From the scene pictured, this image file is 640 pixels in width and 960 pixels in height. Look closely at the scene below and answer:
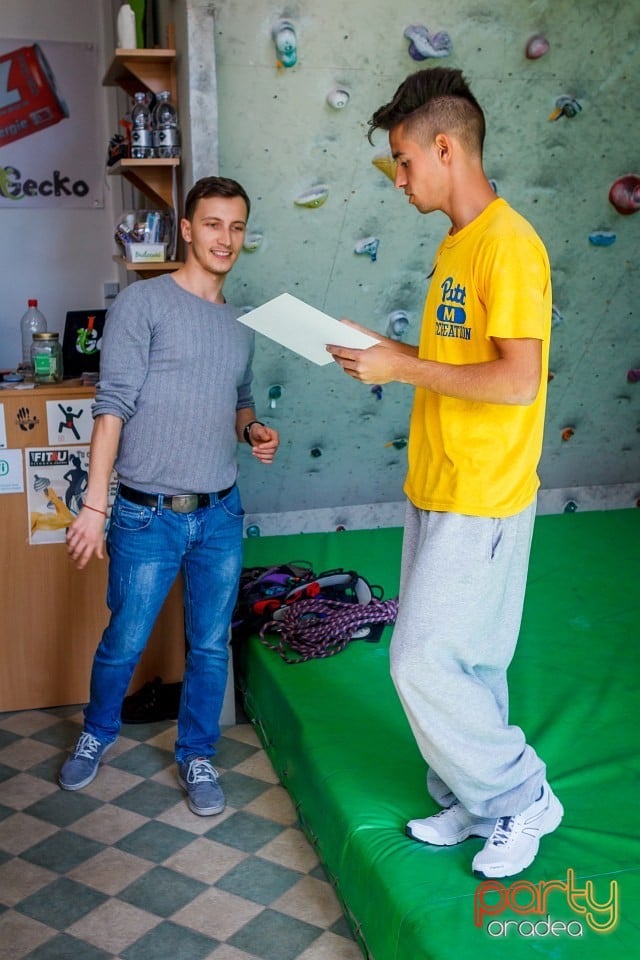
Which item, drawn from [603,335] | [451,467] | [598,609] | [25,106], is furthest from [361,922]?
[25,106]

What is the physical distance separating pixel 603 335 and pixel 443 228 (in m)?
0.82

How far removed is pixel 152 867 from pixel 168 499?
81cm

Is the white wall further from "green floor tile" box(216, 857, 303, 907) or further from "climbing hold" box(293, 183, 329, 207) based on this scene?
"green floor tile" box(216, 857, 303, 907)

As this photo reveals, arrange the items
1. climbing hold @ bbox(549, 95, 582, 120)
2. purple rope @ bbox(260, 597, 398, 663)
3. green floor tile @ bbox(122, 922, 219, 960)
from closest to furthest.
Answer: green floor tile @ bbox(122, 922, 219, 960) → purple rope @ bbox(260, 597, 398, 663) → climbing hold @ bbox(549, 95, 582, 120)

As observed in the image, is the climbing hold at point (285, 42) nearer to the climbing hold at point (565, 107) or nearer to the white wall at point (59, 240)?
the climbing hold at point (565, 107)

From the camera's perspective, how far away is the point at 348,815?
6.98 feet

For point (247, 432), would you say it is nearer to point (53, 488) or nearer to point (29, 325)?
point (53, 488)

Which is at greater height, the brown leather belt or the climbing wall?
the climbing wall

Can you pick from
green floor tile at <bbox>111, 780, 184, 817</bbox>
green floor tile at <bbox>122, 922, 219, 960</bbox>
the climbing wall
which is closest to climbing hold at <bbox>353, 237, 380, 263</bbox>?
the climbing wall

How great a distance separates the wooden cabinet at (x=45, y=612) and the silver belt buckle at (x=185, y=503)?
64 cm

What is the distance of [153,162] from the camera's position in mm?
2955

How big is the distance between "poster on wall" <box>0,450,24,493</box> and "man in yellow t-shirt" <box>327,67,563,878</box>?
1.36 metres

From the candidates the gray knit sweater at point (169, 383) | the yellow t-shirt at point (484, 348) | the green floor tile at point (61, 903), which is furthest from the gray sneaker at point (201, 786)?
the yellow t-shirt at point (484, 348)

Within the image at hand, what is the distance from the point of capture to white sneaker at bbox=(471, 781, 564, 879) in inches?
74.5
